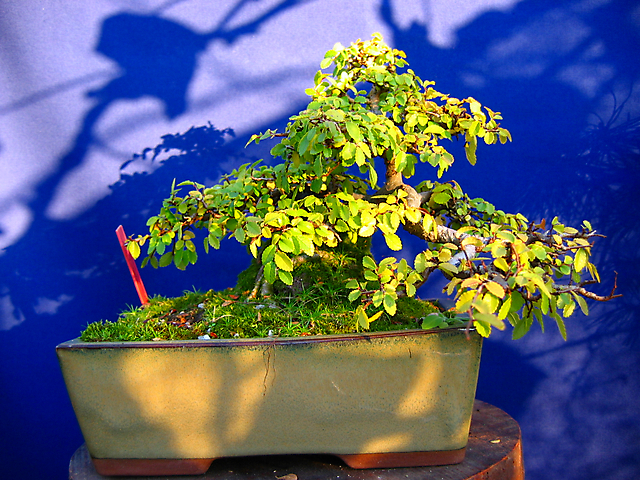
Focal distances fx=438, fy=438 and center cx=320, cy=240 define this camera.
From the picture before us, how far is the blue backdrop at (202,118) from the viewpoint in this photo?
1355 mm

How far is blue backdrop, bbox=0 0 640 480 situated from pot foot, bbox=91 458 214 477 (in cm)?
76

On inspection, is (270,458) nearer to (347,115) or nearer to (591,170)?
(347,115)

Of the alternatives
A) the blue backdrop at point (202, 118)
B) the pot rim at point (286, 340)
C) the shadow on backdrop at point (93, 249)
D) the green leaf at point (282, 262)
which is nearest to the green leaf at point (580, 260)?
the pot rim at point (286, 340)

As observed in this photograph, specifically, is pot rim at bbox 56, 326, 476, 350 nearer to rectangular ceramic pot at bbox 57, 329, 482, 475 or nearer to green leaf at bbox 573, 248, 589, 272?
rectangular ceramic pot at bbox 57, 329, 482, 475

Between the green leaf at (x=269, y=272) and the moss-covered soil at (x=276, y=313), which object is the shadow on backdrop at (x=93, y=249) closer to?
the moss-covered soil at (x=276, y=313)

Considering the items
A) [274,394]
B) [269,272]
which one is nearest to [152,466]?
[274,394]

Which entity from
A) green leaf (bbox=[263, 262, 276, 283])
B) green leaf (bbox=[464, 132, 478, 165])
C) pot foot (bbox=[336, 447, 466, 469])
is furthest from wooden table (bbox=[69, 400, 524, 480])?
green leaf (bbox=[464, 132, 478, 165])

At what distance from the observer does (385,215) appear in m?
0.71

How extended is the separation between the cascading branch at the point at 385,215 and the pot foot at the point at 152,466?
12.7 inches

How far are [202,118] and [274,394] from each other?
1.00 m

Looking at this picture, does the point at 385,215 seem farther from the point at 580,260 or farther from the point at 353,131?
the point at 580,260

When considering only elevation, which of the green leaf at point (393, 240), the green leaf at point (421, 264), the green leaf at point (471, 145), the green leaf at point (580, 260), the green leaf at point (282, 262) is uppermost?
the green leaf at point (471, 145)

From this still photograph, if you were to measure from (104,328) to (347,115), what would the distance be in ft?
1.85

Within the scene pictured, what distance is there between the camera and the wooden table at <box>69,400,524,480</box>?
0.73 m
